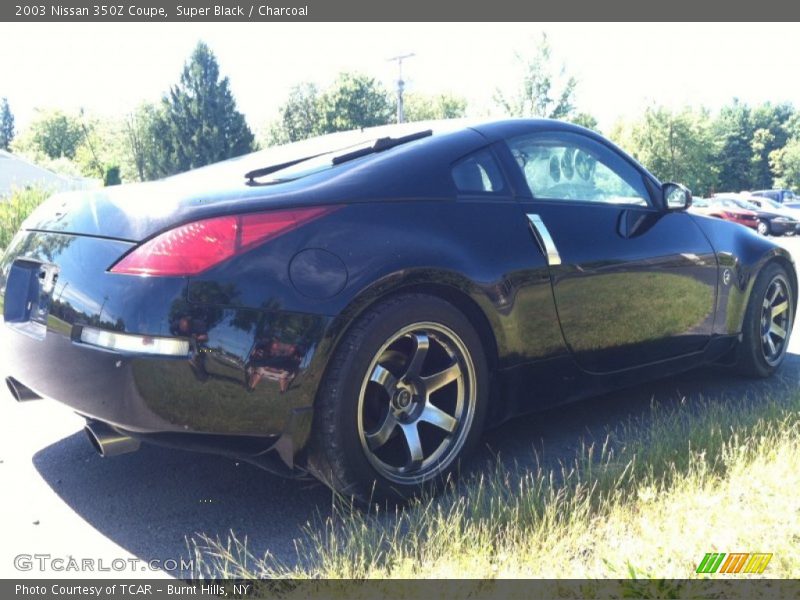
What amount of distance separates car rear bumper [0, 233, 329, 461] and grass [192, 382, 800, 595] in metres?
0.39

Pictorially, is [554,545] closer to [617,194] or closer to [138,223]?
[138,223]

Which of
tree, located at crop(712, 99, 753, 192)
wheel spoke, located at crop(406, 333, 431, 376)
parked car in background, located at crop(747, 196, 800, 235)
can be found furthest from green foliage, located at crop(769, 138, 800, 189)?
wheel spoke, located at crop(406, 333, 431, 376)

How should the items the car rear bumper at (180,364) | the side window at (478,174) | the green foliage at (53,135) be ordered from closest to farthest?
1. the car rear bumper at (180,364)
2. the side window at (478,174)
3. the green foliage at (53,135)

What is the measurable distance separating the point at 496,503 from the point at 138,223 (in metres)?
1.59

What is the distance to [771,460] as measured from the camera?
2.92 meters

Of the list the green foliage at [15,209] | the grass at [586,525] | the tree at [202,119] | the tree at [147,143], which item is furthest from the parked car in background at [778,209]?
the tree at [147,143]

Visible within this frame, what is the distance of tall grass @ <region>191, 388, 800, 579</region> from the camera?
7.22ft

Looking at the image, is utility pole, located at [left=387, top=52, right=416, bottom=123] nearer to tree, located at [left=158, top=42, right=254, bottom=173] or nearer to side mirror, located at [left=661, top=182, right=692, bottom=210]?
side mirror, located at [left=661, top=182, right=692, bottom=210]

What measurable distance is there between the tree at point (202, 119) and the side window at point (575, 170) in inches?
2190

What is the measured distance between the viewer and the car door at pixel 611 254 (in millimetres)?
3287

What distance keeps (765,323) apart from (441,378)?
270 centimetres

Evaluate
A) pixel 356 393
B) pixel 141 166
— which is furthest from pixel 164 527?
pixel 141 166

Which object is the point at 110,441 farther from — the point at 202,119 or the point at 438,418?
the point at 202,119

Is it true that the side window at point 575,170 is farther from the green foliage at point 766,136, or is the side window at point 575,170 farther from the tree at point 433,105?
the green foliage at point 766,136
